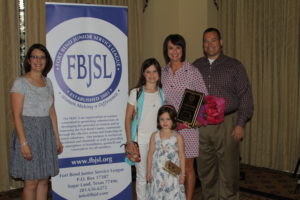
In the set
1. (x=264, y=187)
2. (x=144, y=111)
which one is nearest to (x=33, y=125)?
(x=144, y=111)

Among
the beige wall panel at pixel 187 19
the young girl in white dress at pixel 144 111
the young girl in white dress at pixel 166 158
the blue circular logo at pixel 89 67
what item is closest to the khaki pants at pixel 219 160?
the young girl in white dress at pixel 166 158

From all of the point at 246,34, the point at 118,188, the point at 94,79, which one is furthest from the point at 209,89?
the point at 246,34

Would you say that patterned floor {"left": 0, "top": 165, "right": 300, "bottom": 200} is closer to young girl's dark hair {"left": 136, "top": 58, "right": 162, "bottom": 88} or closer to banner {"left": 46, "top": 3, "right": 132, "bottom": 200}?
banner {"left": 46, "top": 3, "right": 132, "bottom": 200}

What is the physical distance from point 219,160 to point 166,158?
2.37ft

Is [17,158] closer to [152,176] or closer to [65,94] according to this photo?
[65,94]

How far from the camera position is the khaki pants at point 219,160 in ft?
10.8

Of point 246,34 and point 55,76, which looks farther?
point 246,34

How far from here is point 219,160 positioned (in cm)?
341

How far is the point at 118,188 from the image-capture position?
132 inches

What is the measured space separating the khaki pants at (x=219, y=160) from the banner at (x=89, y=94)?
2.50 ft

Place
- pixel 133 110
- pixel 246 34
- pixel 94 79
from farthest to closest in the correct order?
pixel 246 34 < pixel 94 79 < pixel 133 110

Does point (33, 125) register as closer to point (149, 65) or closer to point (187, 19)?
point (149, 65)

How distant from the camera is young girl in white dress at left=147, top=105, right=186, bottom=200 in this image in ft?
9.58

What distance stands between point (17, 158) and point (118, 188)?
1.00 m
